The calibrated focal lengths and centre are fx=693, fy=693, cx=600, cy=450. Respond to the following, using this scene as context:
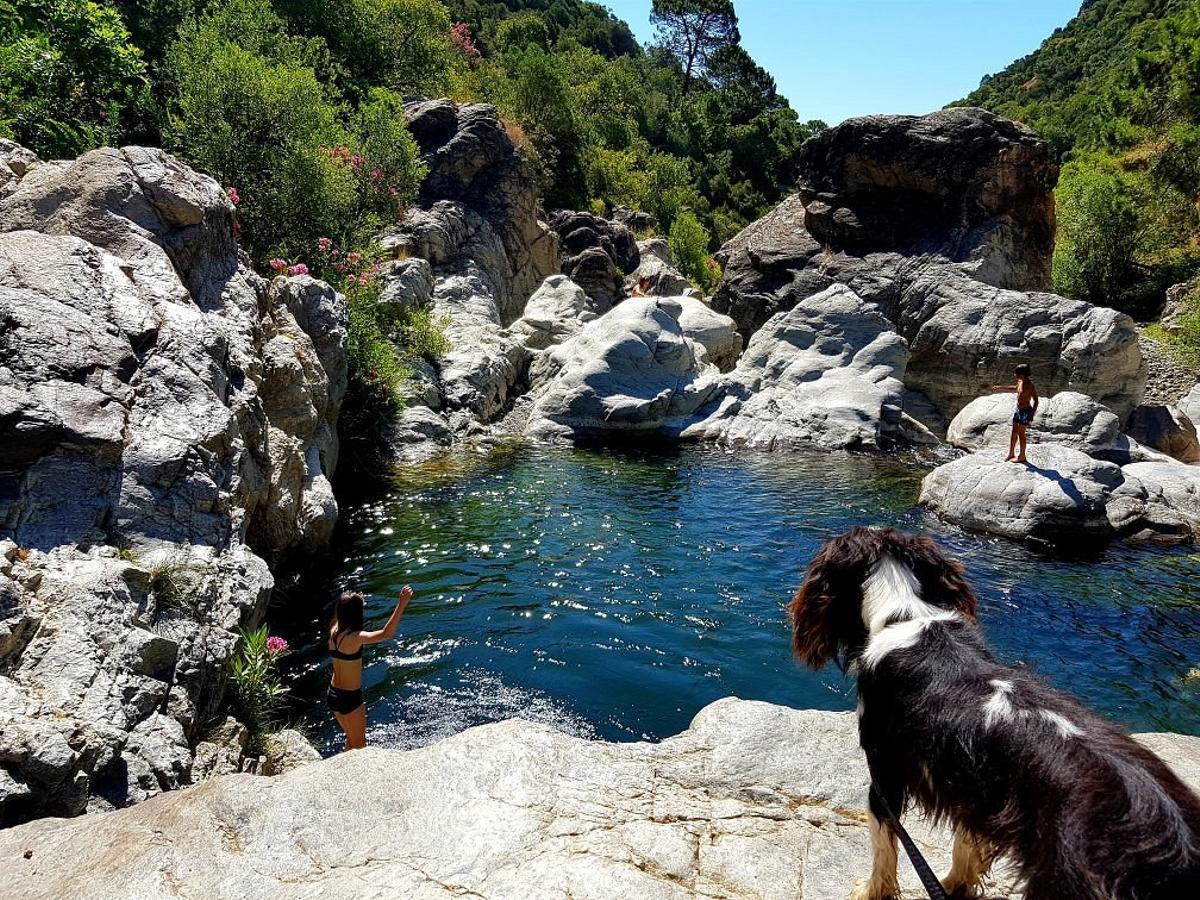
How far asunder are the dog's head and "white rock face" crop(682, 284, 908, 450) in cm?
1734

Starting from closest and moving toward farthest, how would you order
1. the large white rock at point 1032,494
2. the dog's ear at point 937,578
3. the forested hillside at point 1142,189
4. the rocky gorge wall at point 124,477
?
the dog's ear at point 937,578 < the rocky gorge wall at point 124,477 < the large white rock at point 1032,494 < the forested hillside at point 1142,189

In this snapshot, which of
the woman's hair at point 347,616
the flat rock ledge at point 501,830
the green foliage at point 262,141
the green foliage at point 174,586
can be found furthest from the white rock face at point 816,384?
the flat rock ledge at point 501,830

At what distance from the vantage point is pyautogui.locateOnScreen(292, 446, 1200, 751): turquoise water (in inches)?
298

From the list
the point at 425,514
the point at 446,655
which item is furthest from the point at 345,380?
the point at 446,655

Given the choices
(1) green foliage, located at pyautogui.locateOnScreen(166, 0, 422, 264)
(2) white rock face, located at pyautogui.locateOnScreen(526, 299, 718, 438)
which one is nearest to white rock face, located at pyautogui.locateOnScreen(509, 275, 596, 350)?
(2) white rock face, located at pyautogui.locateOnScreen(526, 299, 718, 438)

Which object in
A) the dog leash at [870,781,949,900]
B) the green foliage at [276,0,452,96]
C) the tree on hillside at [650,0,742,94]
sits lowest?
the dog leash at [870,781,949,900]

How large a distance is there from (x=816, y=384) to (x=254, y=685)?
19691 mm

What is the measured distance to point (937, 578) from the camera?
3.35m

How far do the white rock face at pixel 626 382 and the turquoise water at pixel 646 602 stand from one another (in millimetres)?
4254

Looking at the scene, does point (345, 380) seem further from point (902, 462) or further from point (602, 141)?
point (602, 141)

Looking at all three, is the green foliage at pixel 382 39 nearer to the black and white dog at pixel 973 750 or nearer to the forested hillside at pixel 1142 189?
the black and white dog at pixel 973 750

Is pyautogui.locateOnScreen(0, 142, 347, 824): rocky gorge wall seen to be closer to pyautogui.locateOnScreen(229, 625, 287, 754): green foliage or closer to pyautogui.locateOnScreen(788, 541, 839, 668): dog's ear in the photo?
pyautogui.locateOnScreen(229, 625, 287, 754): green foliage

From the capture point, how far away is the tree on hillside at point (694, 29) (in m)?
58.8

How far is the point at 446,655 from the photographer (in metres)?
8.36
